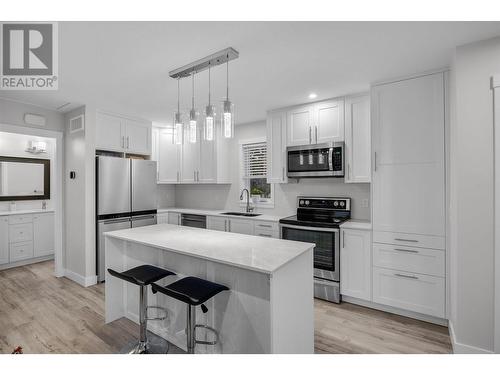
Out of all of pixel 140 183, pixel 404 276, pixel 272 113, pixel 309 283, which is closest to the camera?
pixel 309 283

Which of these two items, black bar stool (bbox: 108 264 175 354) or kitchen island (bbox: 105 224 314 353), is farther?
black bar stool (bbox: 108 264 175 354)

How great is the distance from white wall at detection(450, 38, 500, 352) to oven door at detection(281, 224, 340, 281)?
45.4 inches

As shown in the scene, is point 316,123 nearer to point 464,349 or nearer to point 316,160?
point 316,160

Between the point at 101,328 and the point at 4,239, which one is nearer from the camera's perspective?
the point at 101,328

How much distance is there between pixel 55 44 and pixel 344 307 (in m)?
3.66

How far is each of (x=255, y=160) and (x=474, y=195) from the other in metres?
3.08


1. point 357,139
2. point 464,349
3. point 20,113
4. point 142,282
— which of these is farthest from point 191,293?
point 20,113

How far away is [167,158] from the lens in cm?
495

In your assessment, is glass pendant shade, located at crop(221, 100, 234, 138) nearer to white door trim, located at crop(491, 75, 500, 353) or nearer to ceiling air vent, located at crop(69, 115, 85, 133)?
white door trim, located at crop(491, 75, 500, 353)

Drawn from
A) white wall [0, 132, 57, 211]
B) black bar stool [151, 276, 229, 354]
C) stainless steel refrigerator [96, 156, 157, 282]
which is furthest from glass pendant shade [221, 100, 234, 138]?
white wall [0, 132, 57, 211]

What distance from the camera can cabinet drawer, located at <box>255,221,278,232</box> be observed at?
11.9ft
